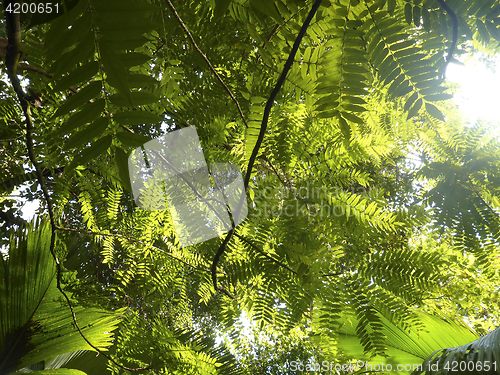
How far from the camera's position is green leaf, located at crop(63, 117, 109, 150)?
192 mm

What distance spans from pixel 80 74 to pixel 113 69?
5 centimetres

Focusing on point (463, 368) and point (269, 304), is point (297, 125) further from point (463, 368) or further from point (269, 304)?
point (463, 368)

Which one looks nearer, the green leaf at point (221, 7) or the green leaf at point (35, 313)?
the green leaf at point (221, 7)

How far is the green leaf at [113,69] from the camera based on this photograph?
0.16 metres

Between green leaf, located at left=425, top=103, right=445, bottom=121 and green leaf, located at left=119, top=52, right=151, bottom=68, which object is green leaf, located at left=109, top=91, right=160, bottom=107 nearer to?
green leaf, located at left=119, top=52, right=151, bottom=68

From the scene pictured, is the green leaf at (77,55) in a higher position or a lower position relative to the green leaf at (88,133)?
higher

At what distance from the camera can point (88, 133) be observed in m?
0.20

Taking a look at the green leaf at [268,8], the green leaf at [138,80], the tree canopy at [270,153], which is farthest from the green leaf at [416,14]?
the green leaf at [138,80]

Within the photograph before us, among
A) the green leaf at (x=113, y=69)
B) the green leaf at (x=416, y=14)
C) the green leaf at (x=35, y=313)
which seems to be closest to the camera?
the green leaf at (x=113, y=69)

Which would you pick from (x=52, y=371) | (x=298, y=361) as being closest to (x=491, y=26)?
(x=52, y=371)

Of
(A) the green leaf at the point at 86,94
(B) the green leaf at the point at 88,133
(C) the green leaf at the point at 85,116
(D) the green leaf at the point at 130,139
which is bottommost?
(D) the green leaf at the point at 130,139

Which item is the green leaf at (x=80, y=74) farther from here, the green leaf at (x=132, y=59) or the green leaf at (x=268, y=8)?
the green leaf at (x=268, y=8)

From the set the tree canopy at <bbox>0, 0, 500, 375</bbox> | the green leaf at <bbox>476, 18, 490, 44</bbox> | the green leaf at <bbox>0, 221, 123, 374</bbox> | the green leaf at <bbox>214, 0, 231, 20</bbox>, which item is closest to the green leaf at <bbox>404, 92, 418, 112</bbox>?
the tree canopy at <bbox>0, 0, 500, 375</bbox>

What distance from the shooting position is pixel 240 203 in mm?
572
